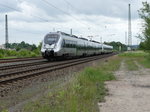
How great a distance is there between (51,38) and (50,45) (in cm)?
92

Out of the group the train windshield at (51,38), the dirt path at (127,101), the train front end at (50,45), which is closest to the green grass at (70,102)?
the dirt path at (127,101)

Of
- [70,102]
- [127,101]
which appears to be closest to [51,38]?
[127,101]

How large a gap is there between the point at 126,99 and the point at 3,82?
5.80 m

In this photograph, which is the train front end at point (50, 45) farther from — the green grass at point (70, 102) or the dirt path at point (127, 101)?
the green grass at point (70, 102)

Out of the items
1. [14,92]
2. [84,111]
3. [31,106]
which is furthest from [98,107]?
[14,92]

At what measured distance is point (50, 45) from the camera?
3434 centimetres

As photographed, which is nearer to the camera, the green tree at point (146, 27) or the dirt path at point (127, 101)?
the dirt path at point (127, 101)

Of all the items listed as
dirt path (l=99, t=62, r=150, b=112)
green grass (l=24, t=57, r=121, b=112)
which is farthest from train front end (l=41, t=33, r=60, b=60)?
green grass (l=24, t=57, r=121, b=112)

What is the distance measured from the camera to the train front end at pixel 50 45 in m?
33.7

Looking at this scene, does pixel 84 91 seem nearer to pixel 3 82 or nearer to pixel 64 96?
pixel 64 96

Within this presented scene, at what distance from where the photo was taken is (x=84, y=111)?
294 inches

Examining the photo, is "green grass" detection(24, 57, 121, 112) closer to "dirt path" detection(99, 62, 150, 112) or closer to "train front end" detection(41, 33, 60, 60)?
"dirt path" detection(99, 62, 150, 112)

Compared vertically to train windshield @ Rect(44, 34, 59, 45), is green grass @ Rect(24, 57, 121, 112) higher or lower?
lower

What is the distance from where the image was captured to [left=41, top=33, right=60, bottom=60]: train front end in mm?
33688
